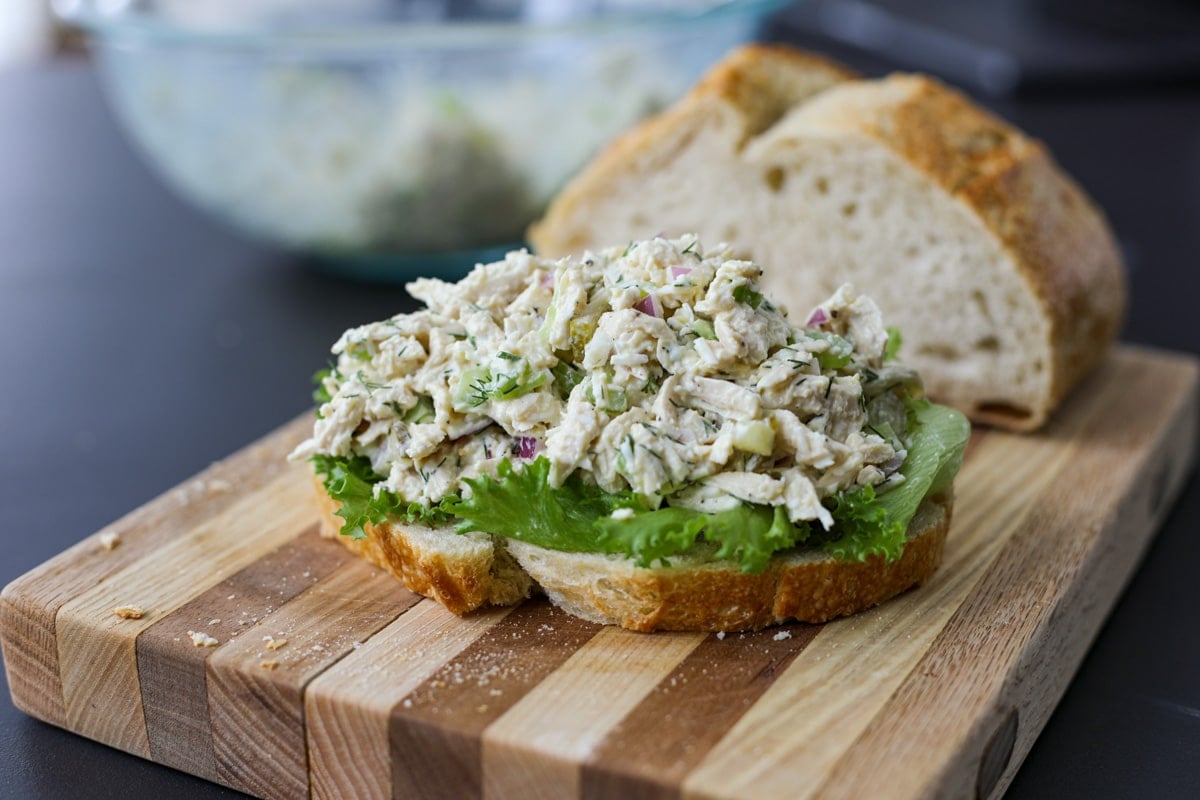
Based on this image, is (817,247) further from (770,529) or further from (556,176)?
(770,529)

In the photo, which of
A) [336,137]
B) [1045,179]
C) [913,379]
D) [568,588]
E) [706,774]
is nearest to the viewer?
[706,774]

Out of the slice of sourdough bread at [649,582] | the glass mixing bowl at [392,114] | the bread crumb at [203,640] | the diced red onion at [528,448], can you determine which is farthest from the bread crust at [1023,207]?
the bread crumb at [203,640]

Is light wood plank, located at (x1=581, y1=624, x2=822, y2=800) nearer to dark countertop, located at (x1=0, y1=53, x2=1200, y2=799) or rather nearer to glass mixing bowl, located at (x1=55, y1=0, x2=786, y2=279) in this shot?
dark countertop, located at (x1=0, y1=53, x2=1200, y2=799)

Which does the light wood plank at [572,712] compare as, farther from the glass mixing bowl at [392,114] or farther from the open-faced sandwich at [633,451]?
the glass mixing bowl at [392,114]

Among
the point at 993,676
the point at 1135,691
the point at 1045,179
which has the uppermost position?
the point at 1045,179

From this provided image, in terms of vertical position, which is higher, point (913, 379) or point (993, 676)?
point (913, 379)

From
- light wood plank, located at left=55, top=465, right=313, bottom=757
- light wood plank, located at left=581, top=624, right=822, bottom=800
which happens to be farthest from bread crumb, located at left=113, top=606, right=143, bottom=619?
light wood plank, located at left=581, top=624, right=822, bottom=800

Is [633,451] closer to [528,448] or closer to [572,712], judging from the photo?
[528,448]

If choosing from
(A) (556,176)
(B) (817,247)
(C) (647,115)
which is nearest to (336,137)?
(A) (556,176)
